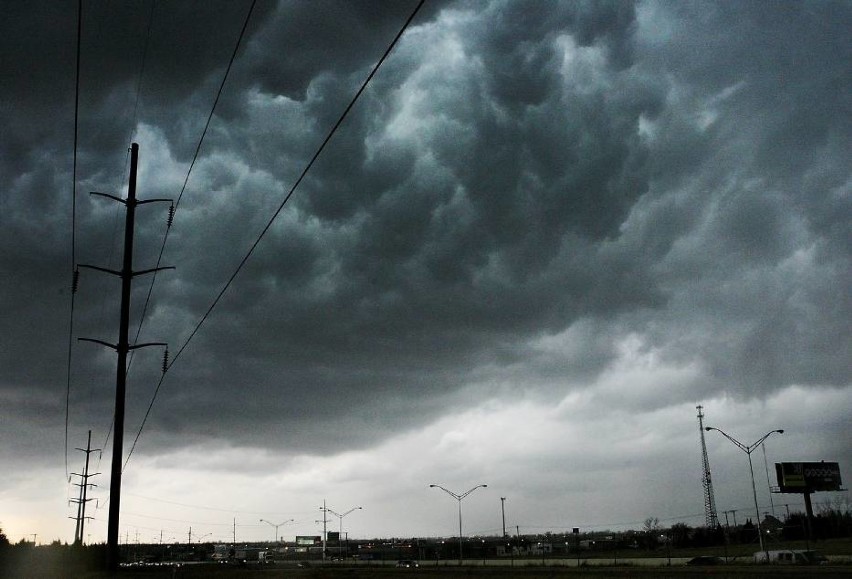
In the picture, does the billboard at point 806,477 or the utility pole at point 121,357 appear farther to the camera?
the billboard at point 806,477

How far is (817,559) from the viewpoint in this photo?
6019 centimetres

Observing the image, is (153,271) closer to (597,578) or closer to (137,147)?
(137,147)

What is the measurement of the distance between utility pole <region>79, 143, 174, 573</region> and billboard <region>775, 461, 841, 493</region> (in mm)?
124356

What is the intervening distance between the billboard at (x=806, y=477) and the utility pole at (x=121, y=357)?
124 m

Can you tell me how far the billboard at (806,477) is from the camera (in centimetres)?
13194

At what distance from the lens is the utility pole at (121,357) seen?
3019 centimetres

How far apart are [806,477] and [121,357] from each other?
130206 mm

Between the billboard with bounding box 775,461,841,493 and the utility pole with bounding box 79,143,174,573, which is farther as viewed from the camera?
the billboard with bounding box 775,461,841,493

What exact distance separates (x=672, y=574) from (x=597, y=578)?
4510 millimetres

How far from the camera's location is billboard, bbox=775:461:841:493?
5194 inches

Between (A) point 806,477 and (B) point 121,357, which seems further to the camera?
(A) point 806,477

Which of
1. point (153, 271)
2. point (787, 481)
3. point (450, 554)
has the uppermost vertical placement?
point (153, 271)

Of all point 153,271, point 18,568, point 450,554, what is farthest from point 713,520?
point 153,271

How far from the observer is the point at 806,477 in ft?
435
